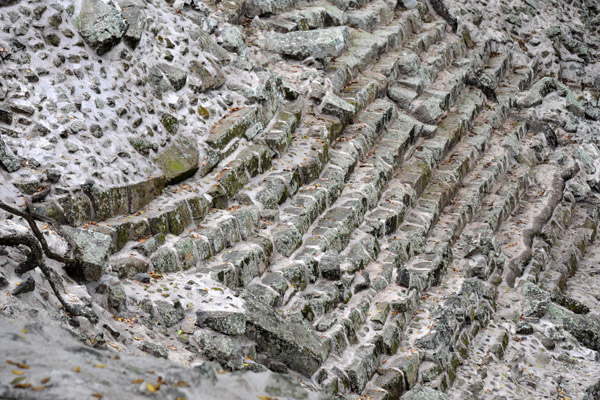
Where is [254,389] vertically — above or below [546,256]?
above

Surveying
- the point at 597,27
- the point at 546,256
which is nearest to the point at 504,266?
the point at 546,256

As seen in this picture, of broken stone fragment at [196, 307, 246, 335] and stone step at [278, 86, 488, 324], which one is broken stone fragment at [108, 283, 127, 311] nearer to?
broken stone fragment at [196, 307, 246, 335]

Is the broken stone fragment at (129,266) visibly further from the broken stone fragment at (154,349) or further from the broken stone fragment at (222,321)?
the broken stone fragment at (154,349)

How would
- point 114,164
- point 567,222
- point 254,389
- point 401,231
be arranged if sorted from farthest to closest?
point 567,222 → point 401,231 → point 114,164 → point 254,389

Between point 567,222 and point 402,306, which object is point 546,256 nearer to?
point 567,222

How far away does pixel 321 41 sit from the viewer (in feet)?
44.0

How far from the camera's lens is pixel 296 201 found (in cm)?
1059

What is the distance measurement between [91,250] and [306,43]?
7.45m

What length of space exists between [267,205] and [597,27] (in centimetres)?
1450

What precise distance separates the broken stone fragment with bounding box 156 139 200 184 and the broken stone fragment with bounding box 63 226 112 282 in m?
2.00

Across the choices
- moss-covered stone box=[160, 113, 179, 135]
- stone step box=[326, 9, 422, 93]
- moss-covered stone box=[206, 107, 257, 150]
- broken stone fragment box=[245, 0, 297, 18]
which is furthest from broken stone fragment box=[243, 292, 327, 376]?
broken stone fragment box=[245, 0, 297, 18]

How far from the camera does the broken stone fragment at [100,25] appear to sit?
30.6ft

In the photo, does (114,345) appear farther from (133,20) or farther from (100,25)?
(133,20)

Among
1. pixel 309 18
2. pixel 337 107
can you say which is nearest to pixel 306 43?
pixel 309 18
